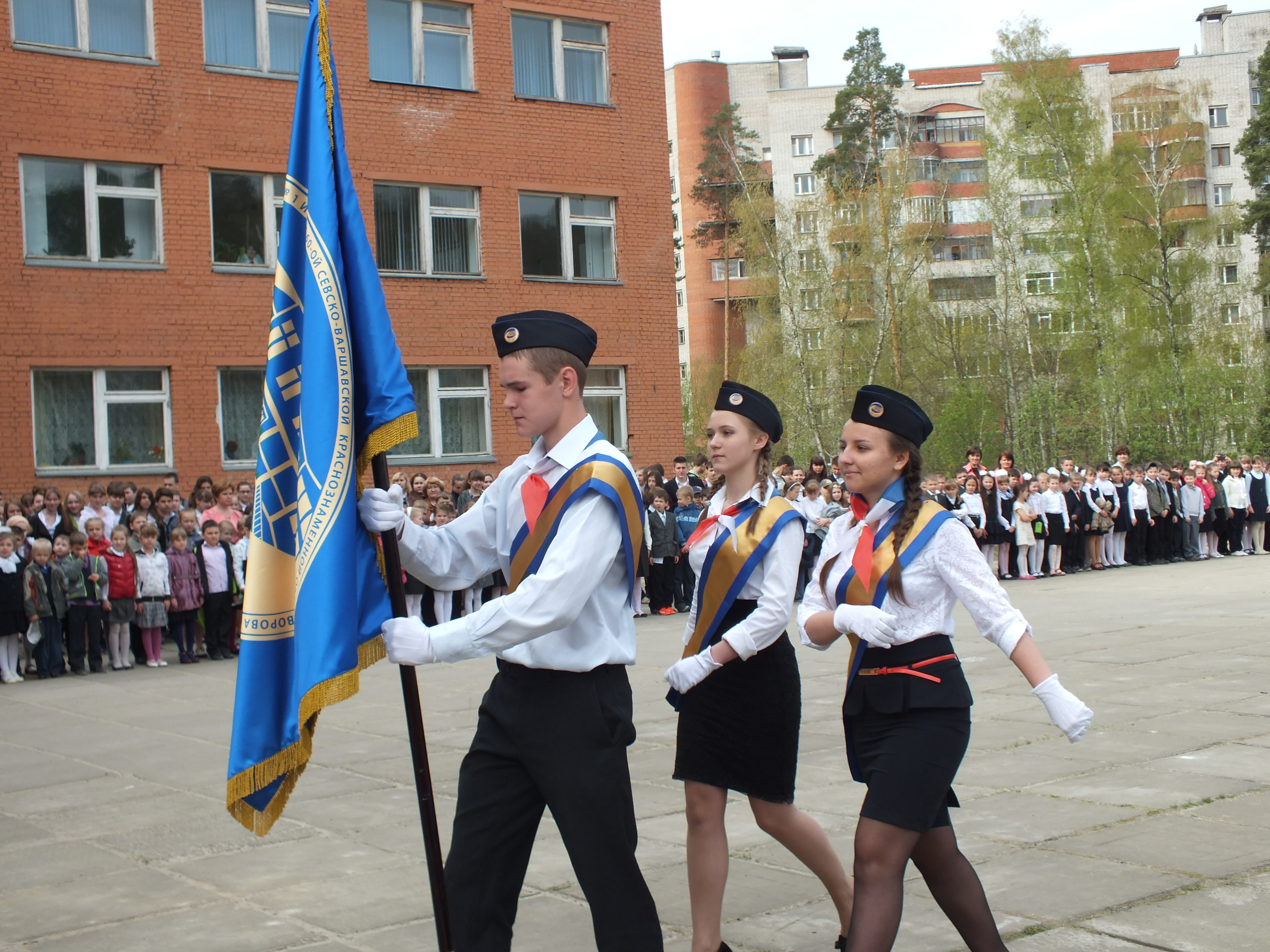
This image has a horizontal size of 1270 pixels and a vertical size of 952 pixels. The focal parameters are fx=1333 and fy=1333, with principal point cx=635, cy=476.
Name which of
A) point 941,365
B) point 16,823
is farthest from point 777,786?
point 941,365

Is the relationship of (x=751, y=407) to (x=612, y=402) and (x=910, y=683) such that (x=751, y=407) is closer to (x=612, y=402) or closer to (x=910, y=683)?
(x=910, y=683)

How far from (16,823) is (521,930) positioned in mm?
3489

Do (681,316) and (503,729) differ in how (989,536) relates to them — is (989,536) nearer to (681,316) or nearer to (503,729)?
(503,729)

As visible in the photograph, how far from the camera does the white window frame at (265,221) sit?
20984 mm

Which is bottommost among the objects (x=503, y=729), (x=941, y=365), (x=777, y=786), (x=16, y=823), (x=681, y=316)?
(x=16, y=823)

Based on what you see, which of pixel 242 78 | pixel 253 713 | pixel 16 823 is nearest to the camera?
pixel 253 713

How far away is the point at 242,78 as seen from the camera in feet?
68.9

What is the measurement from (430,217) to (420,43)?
2967mm

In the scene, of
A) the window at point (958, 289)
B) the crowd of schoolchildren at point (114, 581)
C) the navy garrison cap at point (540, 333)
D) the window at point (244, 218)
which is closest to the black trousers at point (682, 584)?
the crowd of schoolchildren at point (114, 581)

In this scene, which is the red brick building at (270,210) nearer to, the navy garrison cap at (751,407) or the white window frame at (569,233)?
the white window frame at (569,233)

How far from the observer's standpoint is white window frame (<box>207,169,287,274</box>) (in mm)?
20984

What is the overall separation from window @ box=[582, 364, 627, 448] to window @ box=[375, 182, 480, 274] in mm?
3126

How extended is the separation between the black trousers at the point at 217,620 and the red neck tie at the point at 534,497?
1184 cm

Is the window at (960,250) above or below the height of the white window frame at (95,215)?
above
